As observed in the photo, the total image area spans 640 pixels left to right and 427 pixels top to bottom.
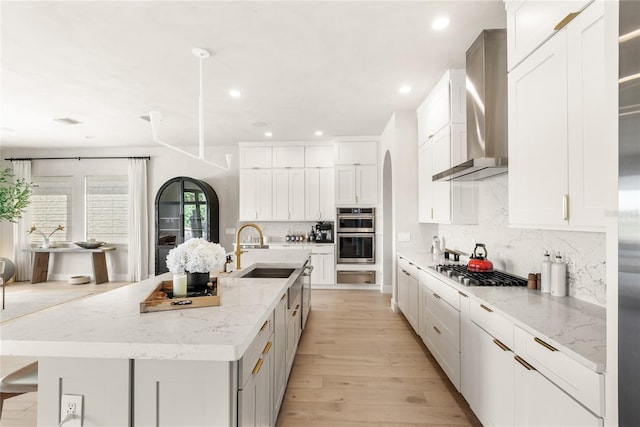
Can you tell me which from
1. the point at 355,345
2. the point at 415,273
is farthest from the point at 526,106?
the point at 355,345

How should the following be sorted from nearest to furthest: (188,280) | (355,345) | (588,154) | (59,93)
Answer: (588,154) → (188,280) → (355,345) → (59,93)

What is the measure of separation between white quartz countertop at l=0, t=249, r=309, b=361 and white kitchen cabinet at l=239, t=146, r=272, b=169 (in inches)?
176

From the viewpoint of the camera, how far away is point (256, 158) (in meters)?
5.91

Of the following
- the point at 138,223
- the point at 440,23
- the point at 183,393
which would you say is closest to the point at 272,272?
the point at 183,393

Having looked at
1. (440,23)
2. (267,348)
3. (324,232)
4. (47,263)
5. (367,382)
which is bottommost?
(367,382)

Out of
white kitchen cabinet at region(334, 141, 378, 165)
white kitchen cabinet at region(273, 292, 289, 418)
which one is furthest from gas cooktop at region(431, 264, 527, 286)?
white kitchen cabinet at region(334, 141, 378, 165)

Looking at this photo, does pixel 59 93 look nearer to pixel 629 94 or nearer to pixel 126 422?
pixel 126 422

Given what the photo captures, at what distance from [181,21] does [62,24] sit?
3.05 ft

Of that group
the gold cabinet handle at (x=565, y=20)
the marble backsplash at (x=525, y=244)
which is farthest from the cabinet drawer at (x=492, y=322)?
the gold cabinet handle at (x=565, y=20)

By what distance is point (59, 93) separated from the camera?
11.7 ft

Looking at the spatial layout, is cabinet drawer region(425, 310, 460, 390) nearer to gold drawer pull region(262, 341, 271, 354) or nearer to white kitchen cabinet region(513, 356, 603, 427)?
white kitchen cabinet region(513, 356, 603, 427)

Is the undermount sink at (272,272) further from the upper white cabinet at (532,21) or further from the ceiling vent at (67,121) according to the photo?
the ceiling vent at (67,121)

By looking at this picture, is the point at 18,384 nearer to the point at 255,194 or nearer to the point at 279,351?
the point at 279,351

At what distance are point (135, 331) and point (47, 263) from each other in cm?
715
